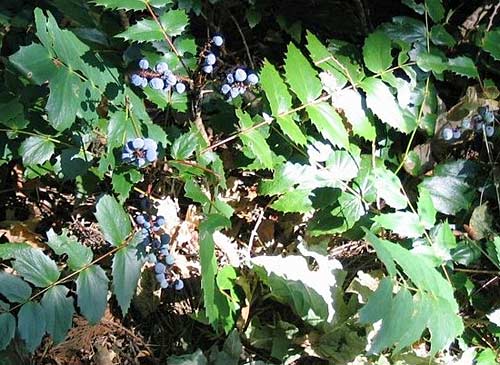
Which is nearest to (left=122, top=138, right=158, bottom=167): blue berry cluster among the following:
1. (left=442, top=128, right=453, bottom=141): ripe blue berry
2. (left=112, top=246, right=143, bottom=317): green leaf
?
(left=112, top=246, right=143, bottom=317): green leaf

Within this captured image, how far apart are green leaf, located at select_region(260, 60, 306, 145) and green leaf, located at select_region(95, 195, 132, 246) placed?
0.49m

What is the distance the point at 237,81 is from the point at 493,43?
2.96 ft

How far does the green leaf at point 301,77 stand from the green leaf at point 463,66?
521 mm

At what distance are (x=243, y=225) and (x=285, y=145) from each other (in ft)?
1.10

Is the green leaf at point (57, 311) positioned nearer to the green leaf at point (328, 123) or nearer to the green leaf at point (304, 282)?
the green leaf at point (304, 282)

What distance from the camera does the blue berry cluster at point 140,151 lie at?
1676 millimetres

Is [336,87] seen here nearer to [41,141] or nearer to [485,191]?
[485,191]

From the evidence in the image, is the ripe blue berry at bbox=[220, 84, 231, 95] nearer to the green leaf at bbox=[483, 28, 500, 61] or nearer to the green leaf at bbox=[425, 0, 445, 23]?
the green leaf at bbox=[425, 0, 445, 23]

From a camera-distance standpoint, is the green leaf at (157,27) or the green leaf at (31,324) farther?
the green leaf at (157,27)

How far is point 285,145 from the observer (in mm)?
2051

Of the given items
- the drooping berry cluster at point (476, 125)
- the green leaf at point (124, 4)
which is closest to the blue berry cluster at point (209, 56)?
the green leaf at point (124, 4)

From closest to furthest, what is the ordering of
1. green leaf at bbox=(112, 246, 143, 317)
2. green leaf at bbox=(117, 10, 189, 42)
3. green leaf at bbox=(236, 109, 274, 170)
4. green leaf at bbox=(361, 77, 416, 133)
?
green leaf at bbox=(112, 246, 143, 317) < green leaf at bbox=(117, 10, 189, 42) < green leaf at bbox=(236, 109, 274, 170) < green leaf at bbox=(361, 77, 416, 133)

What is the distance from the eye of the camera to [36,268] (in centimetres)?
163

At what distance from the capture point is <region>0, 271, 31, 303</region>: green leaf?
5.20ft
